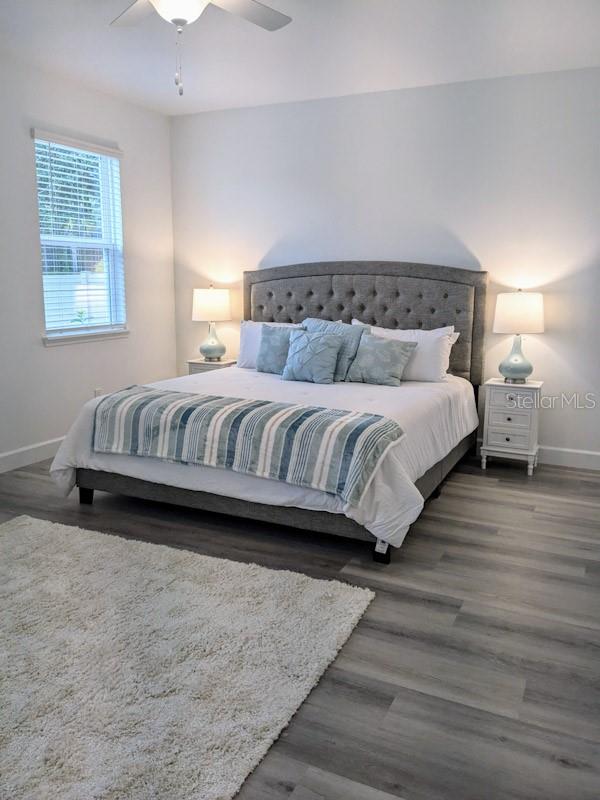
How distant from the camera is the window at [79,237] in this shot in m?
4.64

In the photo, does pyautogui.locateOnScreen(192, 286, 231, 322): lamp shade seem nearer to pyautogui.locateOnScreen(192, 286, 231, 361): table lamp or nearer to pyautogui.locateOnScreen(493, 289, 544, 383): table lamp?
pyautogui.locateOnScreen(192, 286, 231, 361): table lamp

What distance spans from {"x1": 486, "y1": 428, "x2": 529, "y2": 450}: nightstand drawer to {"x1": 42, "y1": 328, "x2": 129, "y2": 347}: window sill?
302cm

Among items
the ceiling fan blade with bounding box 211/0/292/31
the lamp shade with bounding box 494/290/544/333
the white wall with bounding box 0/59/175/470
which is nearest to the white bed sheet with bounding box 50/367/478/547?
the lamp shade with bounding box 494/290/544/333

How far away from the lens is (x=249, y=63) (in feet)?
13.8

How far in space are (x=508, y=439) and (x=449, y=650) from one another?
2.41 meters

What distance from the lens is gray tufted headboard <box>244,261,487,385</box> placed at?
4.77m

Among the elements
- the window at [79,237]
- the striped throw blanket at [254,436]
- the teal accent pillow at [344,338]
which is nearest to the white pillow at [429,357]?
the teal accent pillow at [344,338]

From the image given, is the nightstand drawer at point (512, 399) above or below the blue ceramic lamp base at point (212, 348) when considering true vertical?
below

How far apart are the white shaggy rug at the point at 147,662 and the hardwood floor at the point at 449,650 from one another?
0.12 metres

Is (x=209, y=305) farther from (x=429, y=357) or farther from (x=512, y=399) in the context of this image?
(x=512, y=399)

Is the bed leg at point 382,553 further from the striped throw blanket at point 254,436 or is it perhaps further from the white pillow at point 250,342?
the white pillow at point 250,342

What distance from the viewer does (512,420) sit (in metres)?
4.50

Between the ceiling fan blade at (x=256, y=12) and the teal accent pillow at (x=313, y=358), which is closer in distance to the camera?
the ceiling fan blade at (x=256, y=12)

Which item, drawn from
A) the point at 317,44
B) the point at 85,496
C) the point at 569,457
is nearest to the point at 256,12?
the point at 317,44
